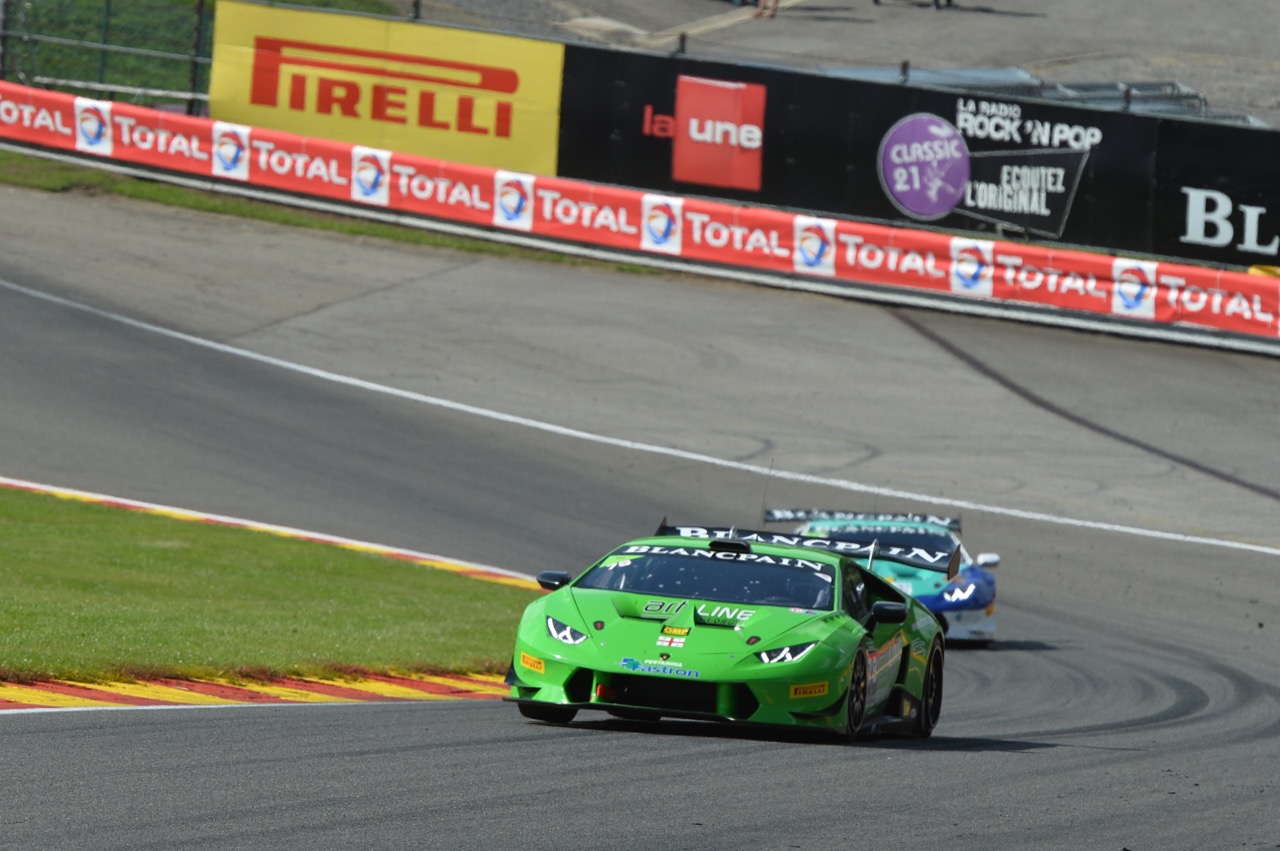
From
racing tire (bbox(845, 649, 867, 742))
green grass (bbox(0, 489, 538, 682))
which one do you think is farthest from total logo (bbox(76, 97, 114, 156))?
racing tire (bbox(845, 649, 867, 742))

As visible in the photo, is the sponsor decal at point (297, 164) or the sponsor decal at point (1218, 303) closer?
the sponsor decal at point (1218, 303)

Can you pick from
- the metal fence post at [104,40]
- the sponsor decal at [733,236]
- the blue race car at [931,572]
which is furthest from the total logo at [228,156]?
the blue race car at [931,572]

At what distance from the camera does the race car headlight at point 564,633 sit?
10.2 meters

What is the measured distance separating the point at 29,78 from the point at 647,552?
86.8ft

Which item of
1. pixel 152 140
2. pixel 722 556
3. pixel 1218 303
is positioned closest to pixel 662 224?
pixel 1218 303

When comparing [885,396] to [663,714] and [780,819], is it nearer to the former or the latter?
[663,714]

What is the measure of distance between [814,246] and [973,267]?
249cm

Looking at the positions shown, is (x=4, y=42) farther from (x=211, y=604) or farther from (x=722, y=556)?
(x=722, y=556)

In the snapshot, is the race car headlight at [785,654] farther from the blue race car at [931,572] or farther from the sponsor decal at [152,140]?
the sponsor decal at [152,140]

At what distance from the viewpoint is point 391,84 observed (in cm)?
3234

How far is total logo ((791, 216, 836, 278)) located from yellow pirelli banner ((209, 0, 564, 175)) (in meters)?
4.56

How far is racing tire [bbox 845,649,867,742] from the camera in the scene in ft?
33.6

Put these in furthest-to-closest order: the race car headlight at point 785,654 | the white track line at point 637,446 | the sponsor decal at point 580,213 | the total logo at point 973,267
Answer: the sponsor decal at point 580,213
the total logo at point 973,267
the white track line at point 637,446
the race car headlight at point 785,654

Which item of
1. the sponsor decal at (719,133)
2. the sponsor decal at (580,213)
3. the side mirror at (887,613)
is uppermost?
the sponsor decal at (719,133)
